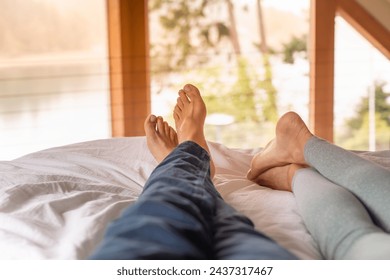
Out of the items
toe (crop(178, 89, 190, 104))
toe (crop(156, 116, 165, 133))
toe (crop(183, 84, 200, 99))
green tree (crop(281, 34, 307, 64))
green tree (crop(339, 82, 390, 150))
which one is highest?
green tree (crop(281, 34, 307, 64))

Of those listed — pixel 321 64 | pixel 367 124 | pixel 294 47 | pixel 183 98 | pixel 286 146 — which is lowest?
pixel 367 124

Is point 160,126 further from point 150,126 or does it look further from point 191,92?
point 191,92

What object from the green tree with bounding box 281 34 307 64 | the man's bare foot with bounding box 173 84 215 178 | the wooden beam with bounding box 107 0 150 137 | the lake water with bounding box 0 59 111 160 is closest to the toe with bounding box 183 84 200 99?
the man's bare foot with bounding box 173 84 215 178

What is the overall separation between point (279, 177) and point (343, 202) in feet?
1.16

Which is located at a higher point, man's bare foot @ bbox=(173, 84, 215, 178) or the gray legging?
man's bare foot @ bbox=(173, 84, 215, 178)

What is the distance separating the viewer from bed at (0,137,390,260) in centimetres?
102

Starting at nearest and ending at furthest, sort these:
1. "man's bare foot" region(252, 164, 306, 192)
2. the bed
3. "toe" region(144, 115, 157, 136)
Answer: the bed
"man's bare foot" region(252, 164, 306, 192)
"toe" region(144, 115, 157, 136)

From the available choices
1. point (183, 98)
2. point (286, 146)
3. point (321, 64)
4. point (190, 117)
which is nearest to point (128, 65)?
point (321, 64)

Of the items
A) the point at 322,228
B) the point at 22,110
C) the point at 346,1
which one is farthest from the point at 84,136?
the point at 322,228

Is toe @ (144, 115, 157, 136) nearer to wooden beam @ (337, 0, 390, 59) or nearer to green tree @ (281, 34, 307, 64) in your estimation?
wooden beam @ (337, 0, 390, 59)

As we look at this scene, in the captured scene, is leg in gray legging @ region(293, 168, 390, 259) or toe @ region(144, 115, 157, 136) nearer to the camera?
leg in gray legging @ region(293, 168, 390, 259)

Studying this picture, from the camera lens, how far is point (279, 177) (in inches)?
55.7

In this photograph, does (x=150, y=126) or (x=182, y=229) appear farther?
(x=150, y=126)

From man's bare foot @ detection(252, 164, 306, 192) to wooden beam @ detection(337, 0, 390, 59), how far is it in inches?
66.3
